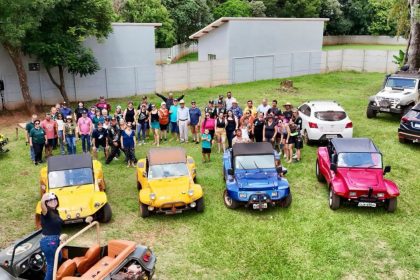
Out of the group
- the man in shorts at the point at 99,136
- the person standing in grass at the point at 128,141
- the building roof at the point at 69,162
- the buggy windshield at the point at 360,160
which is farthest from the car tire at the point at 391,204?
the man in shorts at the point at 99,136

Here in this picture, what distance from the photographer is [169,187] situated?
11539 millimetres

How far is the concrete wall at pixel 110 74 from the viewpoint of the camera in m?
23.9

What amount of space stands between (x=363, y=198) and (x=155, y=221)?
557 centimetres

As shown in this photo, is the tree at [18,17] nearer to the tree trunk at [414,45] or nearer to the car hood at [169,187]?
the car hood at [169,187]

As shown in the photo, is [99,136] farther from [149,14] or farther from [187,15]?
[187,15]

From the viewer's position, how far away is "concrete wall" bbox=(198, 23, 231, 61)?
1230 inches

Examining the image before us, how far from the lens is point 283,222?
1115cm

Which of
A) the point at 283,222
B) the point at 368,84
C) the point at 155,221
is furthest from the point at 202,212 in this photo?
the point at 368,84

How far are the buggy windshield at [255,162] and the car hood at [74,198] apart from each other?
4.19 meters

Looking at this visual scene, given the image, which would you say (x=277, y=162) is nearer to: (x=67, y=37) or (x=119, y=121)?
(x=119, y=121)

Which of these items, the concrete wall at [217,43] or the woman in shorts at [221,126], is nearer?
the woman in shorts at [221,126]

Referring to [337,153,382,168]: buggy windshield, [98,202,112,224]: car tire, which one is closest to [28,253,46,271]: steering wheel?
[98,202,112,224]: car tire

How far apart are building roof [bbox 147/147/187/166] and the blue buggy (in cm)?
147

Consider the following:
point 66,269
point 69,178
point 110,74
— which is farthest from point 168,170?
point 110,74
